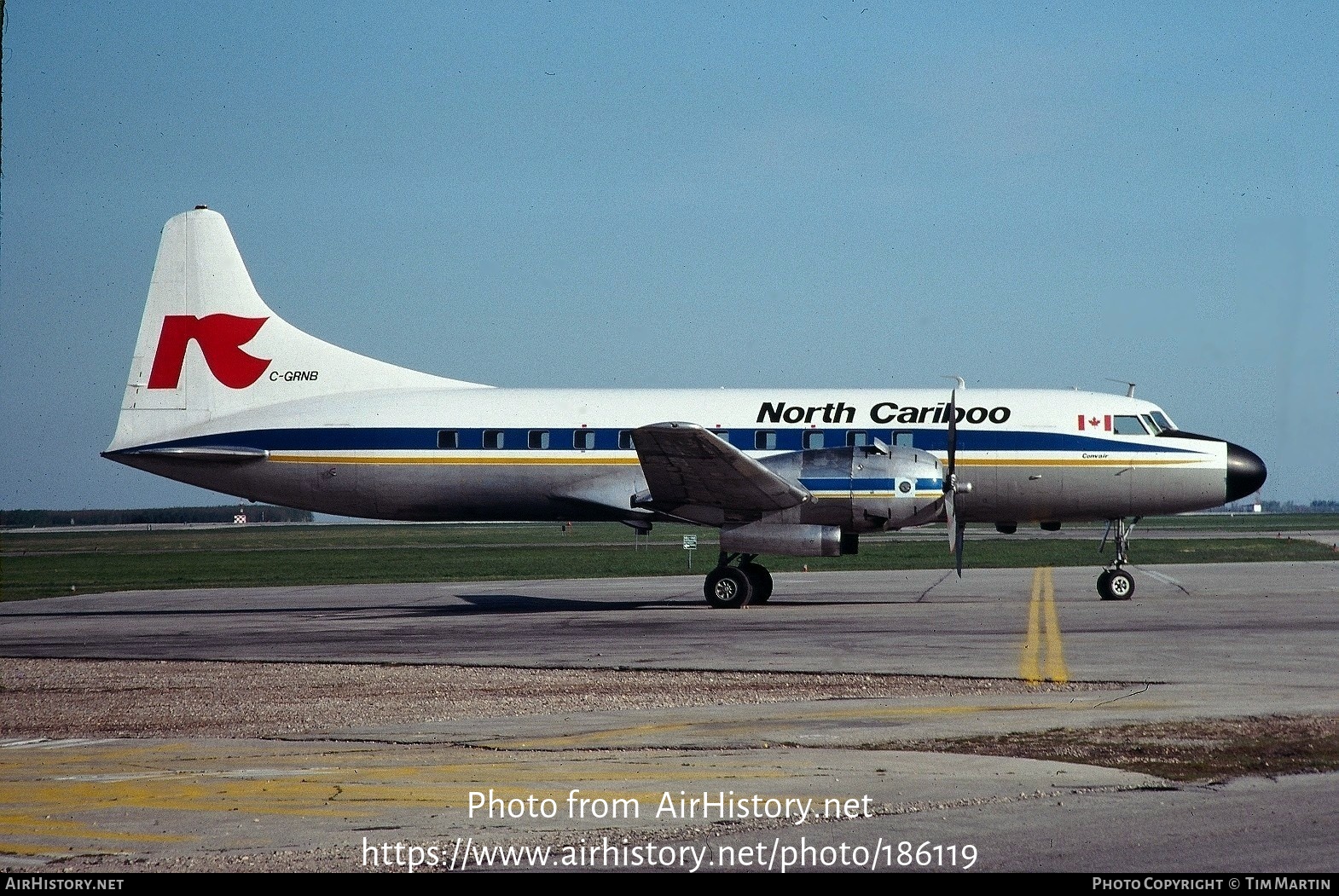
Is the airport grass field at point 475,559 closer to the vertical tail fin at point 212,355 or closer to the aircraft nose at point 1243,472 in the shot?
the vertical tail fin at point 212,355

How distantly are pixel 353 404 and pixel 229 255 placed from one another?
4.83 m

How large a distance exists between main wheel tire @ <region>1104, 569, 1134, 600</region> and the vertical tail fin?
48.6ft

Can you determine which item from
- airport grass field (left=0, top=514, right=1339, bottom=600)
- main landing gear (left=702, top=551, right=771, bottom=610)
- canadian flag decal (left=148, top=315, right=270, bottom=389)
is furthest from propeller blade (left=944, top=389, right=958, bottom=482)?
canadian flag decal (left=148, top=315, right=270, bottom=389)

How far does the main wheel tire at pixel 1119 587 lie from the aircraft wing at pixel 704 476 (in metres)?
6.70

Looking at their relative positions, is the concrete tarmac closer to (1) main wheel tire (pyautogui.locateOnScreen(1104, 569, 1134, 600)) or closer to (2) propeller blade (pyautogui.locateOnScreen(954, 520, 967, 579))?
(2) propeller blade (pyautogui.locateOnScreen(954, 520, 967, 579))

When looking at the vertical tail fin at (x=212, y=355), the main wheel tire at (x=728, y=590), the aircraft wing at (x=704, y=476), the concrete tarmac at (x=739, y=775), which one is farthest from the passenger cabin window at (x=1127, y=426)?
the vertical tail fin at (x=212, y=355)

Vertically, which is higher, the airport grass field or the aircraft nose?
the aircraft nose

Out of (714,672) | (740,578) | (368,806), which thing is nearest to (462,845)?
(368,806)

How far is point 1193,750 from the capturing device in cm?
998

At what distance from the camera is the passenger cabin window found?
89.2 feet

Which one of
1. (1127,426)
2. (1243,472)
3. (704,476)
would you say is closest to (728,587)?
(704,476)

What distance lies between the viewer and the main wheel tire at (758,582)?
1057 inches

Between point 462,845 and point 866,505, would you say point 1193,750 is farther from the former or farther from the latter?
point 866,505

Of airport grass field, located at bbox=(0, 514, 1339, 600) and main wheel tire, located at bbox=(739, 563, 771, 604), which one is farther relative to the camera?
airport grass field, located at bbox=(0, 514, 1339, 600)
